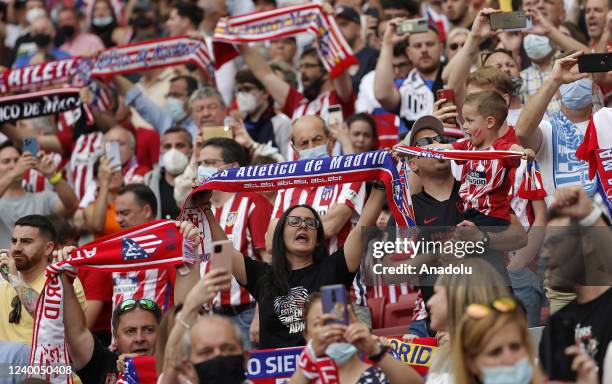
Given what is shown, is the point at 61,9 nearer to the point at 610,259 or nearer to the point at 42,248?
the point at 42,248

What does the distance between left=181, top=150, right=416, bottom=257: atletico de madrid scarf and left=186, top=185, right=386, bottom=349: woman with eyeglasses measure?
0.16 metres

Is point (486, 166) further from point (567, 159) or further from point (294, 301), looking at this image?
point (294, 301)

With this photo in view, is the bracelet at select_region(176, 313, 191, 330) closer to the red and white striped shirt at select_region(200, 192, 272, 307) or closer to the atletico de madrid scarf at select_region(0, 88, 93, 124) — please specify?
the red and white striped shirt at select_region(200, 192, 272, 307)

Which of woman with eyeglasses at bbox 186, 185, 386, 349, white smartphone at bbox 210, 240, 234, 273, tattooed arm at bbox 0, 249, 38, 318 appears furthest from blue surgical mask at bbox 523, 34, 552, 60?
white smartphone at bbox 210, 240, 234, 273

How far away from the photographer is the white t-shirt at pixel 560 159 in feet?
30.9

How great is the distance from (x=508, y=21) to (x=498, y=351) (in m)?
4.23

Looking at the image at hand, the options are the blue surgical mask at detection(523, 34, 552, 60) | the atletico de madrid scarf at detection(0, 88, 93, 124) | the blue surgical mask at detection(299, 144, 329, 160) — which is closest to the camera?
the blue surgical mask at detection(299, 144, 329, 160)

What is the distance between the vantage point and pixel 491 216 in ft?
27.6

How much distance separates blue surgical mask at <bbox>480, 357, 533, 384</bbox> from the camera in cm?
602

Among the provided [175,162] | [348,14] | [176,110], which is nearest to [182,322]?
[175,162]

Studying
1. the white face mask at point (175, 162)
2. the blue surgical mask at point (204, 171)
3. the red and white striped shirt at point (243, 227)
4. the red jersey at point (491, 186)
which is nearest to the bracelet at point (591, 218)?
the red jersey at point (491, 186)

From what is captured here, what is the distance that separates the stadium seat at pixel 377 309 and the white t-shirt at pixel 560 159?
59.3 inches

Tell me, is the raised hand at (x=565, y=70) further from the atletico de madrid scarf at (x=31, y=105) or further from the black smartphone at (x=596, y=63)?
the atletico de madrid scarf at (x=31, y=105)

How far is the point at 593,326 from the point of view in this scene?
6.51m
